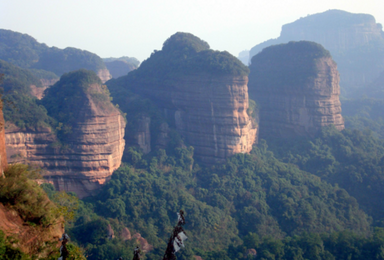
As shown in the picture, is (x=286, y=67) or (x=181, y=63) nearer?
(x=181, y=63)

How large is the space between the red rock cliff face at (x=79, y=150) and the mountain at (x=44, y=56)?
32584 mm

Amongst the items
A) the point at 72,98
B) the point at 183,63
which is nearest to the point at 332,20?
the point at 183,63

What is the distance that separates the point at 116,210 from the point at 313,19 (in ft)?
303

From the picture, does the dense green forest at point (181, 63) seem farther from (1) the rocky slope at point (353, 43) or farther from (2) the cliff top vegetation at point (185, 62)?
(1) the rocky slope at point (353, 43)

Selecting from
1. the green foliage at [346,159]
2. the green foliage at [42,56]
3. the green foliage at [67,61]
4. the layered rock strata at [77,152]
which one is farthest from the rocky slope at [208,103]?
the green foliage at [42,56]

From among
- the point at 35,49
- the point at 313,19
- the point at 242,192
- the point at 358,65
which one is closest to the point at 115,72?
the point at 35,49

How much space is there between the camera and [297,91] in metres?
42.2

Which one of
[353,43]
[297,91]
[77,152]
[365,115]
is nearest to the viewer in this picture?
[77,152]

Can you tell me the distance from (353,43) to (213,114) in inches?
2571

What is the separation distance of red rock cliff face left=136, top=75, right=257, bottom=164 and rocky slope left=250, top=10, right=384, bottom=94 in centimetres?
5193

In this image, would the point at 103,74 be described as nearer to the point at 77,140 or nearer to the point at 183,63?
the point at 183,63

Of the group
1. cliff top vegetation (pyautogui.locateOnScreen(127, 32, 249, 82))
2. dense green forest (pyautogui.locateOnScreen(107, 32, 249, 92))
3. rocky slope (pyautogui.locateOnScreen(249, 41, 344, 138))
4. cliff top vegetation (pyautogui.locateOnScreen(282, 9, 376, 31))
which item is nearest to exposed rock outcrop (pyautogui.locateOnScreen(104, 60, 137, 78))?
dense green forest (pyautogui.locateOnScreen(107, 32, 249, 92))

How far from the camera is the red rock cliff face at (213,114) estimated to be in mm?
36281

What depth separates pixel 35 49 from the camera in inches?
2414
